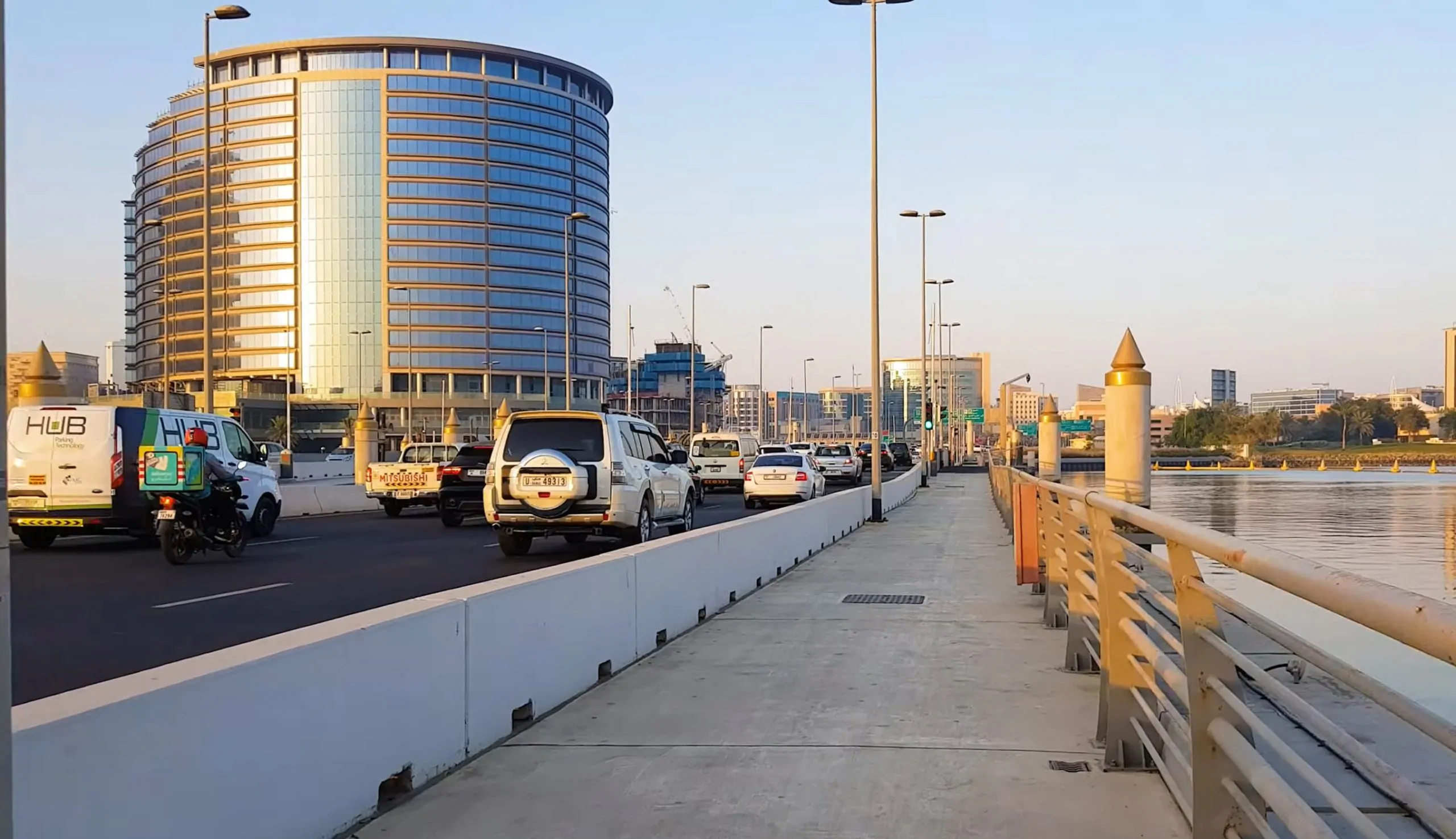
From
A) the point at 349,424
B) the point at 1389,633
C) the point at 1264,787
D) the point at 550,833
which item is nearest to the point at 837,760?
the point at 550,833

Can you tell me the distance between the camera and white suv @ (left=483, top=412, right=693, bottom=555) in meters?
17.7

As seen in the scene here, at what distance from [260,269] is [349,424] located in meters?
25.9

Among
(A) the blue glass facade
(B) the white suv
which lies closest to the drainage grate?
(B) the white suv

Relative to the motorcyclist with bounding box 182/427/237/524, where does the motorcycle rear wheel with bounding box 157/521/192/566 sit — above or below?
below

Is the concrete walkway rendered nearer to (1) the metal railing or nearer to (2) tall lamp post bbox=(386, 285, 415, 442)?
(1) the metal railing

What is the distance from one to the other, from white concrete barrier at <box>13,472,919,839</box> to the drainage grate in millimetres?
2987

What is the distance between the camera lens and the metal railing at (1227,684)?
7.95ft

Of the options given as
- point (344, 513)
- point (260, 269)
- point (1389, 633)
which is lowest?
point (344, 513)

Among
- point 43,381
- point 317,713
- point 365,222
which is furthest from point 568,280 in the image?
point 365,222

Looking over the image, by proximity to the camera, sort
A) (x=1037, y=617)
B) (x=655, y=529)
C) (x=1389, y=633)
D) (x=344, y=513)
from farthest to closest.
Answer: (x=344, y=513)
(x=655, y=529)
(x=1037, y=617)
(x=1389, y=633)

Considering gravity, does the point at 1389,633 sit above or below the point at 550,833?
above

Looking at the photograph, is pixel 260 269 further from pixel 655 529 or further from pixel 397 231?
pixel 655 529

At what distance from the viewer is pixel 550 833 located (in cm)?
516

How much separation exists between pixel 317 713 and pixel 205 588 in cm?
1029
